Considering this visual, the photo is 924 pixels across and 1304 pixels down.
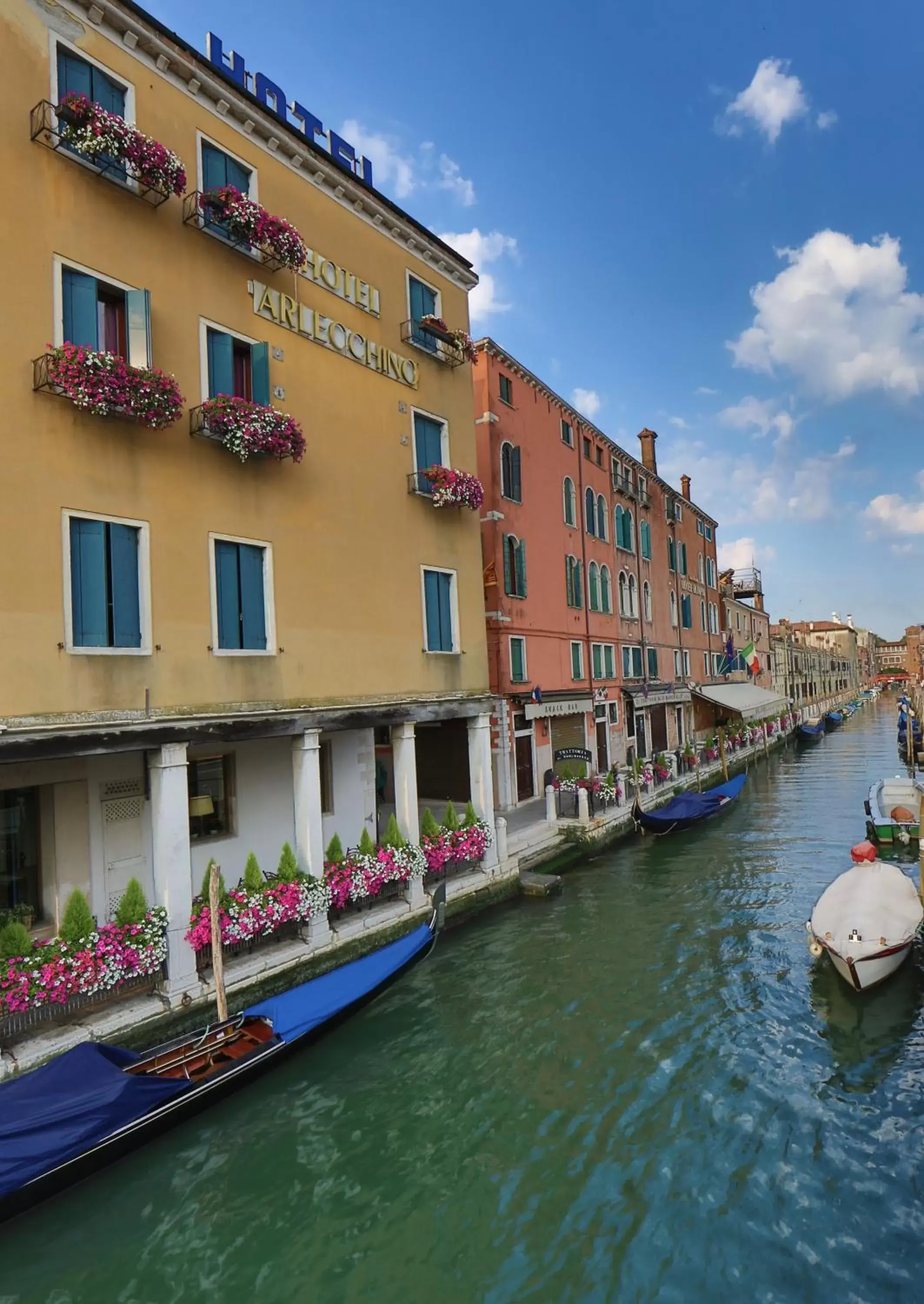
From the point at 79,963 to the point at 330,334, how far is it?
9.16 metres

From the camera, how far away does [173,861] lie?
8.49m

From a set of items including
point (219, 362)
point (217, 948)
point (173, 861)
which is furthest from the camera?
point (219, 362)

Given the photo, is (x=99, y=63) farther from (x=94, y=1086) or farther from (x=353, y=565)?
(x=94, y=1086)

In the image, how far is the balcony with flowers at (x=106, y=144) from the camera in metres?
8.00

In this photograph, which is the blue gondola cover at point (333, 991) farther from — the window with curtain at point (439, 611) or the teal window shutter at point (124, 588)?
the window with curtain at point (439, 611)

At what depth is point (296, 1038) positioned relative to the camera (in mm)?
7766

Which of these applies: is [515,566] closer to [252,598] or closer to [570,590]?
[570,590]

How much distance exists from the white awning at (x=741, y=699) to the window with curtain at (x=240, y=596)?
25.2 meters

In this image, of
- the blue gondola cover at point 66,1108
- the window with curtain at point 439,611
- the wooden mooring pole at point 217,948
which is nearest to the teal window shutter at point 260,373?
the window with curtain at point 439,611

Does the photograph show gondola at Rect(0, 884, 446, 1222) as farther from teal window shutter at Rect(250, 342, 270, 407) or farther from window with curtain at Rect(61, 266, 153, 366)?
teal window shutter at Rect(250, 342, 270, 407)

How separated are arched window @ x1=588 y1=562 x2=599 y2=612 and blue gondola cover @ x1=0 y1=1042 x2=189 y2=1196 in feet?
63.0

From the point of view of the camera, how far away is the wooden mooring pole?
25.7ft

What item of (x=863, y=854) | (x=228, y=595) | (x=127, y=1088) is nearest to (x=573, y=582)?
(x=863, y=854)

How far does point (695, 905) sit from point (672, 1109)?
6.52 meters
